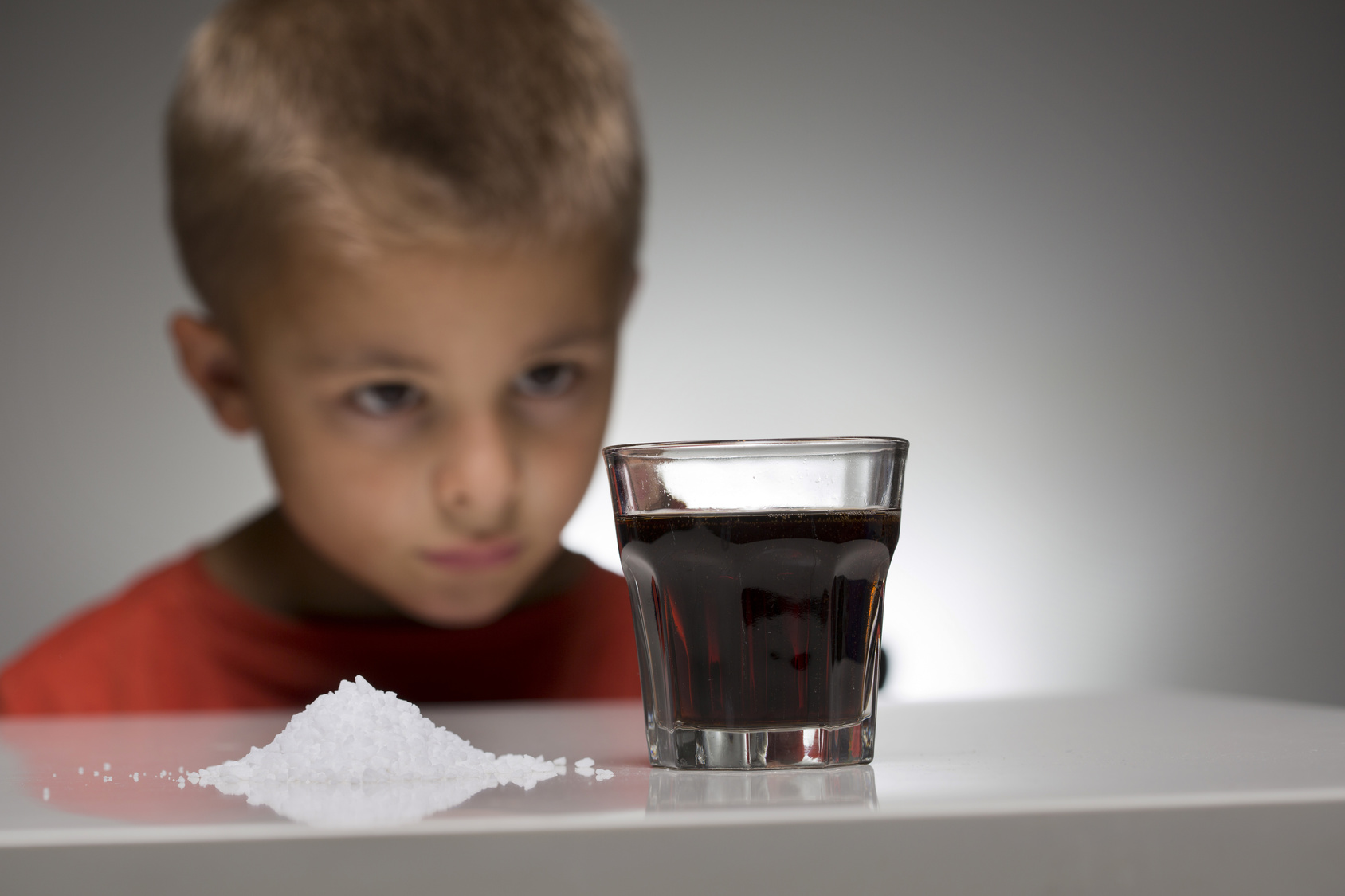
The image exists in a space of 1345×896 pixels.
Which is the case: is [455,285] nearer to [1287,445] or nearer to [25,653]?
[25,653]

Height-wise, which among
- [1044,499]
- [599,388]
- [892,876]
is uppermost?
[599,388]

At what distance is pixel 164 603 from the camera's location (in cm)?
157

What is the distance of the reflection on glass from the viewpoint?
43 centimetres

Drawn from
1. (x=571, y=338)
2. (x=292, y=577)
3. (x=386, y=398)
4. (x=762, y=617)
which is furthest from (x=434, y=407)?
(x=762, y=617)

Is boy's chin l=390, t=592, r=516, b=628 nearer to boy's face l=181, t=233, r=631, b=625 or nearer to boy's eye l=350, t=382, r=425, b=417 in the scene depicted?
boy's face l=181, t=233, r=631, b=625

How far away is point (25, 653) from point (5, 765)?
1.09m

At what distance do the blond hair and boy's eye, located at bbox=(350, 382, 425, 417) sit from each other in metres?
0.16

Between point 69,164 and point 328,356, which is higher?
point 69,164

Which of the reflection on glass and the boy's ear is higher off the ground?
the boy's ear

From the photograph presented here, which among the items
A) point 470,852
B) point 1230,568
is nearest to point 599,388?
point 1230,568

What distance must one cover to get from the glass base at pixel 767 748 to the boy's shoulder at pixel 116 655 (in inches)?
46.0

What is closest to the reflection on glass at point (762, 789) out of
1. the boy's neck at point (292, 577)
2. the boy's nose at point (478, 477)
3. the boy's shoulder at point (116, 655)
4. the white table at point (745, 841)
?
the white table at point (745, 841)

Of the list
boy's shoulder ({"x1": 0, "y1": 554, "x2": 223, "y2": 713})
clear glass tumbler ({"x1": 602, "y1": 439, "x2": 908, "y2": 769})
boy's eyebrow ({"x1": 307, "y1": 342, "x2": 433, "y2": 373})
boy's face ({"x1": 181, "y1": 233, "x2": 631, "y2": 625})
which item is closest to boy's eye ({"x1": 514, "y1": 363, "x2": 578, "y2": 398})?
boy's face ({"x1": 181, "y1": 233, "x2": 631, "y2": 625})

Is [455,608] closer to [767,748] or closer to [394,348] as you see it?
[394,348]
